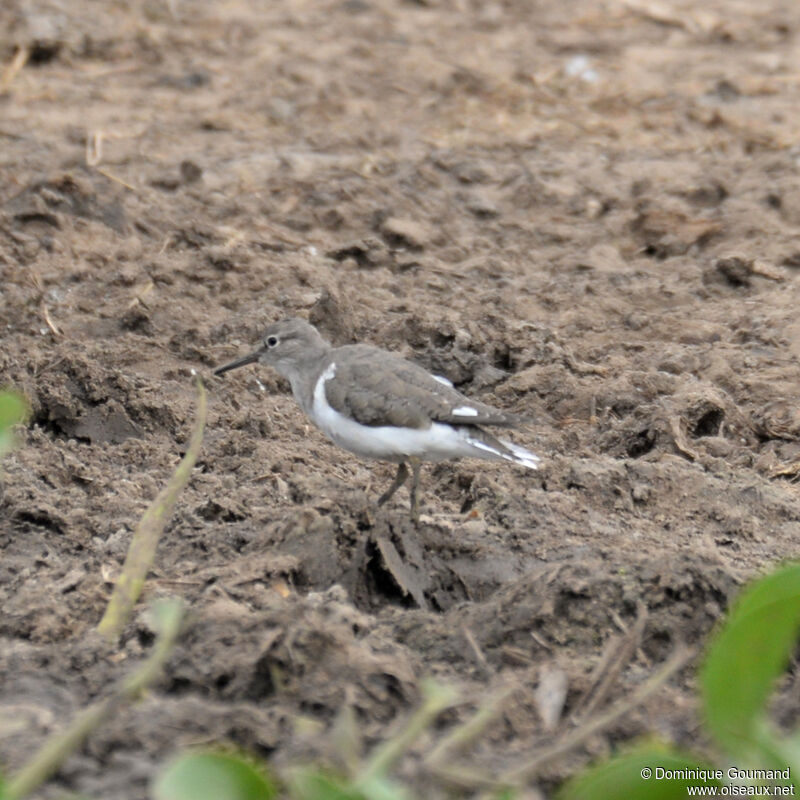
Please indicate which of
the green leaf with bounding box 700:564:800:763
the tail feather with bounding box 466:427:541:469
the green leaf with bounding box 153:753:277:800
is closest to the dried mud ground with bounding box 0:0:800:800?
the tail feather with bounding box 466:427:541:469

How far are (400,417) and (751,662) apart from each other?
296 centimetres

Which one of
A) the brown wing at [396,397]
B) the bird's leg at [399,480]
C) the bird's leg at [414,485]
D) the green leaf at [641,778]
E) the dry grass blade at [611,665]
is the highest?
the green leaf at [641,778]

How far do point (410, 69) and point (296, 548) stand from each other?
7.53 m

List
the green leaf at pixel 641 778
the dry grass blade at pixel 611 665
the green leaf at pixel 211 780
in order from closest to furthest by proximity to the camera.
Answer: the green leaf at pixel 211 780 < the green leaf at pixel 641 778 < the dry grass blade at pixel 611 665

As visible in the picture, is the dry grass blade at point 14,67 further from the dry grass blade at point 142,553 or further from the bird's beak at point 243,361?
the dry grass blade at point 142,553

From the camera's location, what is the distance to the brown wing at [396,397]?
5.77 meters

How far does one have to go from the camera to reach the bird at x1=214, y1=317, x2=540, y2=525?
5.71 m

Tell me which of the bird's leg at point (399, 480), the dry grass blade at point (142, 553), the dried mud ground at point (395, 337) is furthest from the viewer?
the bird's leg at point (399, 480)

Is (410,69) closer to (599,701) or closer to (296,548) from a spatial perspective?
(296,548)

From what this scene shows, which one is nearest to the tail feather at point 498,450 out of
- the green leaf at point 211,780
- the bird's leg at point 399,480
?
the bird's leg at point 399,480

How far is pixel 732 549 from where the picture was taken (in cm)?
537

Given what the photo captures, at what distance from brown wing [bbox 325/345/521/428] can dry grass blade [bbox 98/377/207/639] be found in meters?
1.53

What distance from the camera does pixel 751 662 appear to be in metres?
3.00

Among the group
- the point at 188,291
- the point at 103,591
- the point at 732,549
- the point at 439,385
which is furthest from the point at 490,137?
the point at 103,591
